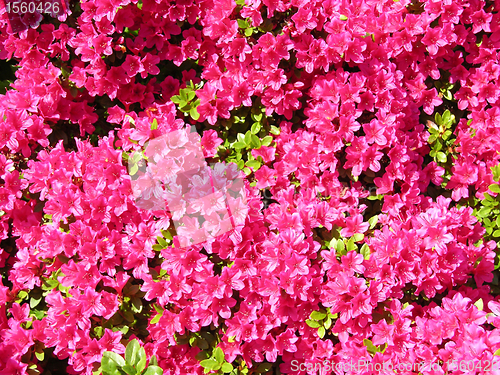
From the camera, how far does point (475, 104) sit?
2887 millimetres

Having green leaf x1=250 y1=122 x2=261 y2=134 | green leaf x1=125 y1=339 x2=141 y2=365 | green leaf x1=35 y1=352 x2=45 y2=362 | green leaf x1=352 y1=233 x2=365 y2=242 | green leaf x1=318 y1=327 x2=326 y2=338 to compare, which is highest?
green leaf x1=250 y1=122 x2=261 y2=134

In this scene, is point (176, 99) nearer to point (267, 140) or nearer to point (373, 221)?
point (267, 140)

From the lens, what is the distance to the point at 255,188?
262 centimetres

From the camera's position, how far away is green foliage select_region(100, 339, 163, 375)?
204cm

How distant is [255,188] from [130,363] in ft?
3.88

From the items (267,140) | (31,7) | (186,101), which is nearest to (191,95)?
(186,101)

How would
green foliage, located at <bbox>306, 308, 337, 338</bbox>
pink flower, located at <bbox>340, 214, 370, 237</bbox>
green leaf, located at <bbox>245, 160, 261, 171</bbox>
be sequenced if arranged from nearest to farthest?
green foliage, located at <bbox>306, 308, 337, 338</bbox> < pink flower, located at <bbox>340, 214, 370, 237</bbox> < green leaf, located at <bbox>245, 160, 261, 171</bbox>

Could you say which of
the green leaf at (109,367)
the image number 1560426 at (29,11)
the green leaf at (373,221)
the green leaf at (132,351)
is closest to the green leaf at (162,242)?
the green leaf at (132,351)

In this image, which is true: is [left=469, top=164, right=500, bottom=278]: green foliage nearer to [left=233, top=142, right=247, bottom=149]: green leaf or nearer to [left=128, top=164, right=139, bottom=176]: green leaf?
[left=233, top=142, right=247, bottom=149]: green leaf

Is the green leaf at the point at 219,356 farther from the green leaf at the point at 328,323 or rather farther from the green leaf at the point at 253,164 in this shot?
the green leaf at the point at 253,164

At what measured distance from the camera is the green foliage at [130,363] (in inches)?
80.4

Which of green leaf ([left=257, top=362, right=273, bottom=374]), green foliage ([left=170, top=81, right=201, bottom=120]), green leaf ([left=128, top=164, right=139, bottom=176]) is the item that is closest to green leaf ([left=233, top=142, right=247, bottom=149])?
green foliage ([left=170, top=81, right=201, bottom=120])
